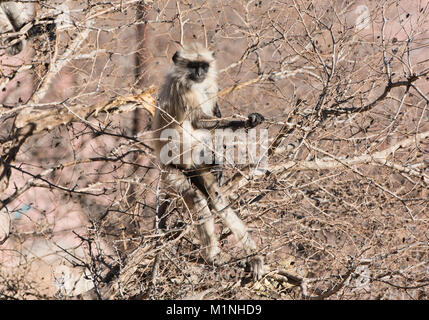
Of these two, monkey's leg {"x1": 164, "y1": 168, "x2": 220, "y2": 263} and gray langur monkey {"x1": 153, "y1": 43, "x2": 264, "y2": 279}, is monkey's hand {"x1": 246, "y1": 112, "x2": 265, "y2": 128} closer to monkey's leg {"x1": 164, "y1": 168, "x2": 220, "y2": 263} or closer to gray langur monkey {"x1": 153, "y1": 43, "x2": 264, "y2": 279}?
gray langur monkey {"x1": 153, "y1": 43, "x2": 264, "y2": 279}

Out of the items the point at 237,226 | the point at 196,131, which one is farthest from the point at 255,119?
the point at 196,131

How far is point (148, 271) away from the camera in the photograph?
398 cm

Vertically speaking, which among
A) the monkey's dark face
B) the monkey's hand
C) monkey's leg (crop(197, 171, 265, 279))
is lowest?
monkey's leg (crop(197, 171, 265, 279))

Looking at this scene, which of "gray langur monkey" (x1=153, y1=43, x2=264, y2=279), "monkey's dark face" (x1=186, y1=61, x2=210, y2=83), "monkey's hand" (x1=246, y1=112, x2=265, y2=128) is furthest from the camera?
"monkey's dark face" (x1=186, y1=61, x2=210, y2=83)

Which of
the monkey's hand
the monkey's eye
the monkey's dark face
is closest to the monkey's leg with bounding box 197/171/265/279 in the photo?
the monkey's hand

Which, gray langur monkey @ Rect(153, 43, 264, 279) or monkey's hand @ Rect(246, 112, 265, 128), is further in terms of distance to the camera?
gray langur monkey @ Rect(153, 43, 264, 279)

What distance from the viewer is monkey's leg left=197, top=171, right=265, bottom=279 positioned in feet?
12.8

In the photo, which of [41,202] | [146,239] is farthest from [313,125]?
[41,202]

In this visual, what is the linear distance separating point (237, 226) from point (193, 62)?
178cm

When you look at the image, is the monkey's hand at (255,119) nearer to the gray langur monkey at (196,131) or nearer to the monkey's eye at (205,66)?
the gray langur monkey at (196,131)

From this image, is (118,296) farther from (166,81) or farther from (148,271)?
(166,81)

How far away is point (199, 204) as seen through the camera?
13.9ft
